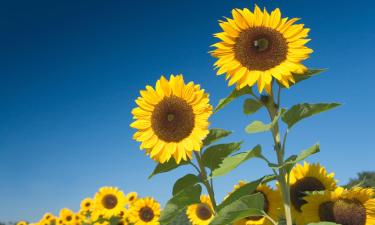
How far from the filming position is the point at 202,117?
4.18 meters

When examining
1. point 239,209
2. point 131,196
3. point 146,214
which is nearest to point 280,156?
point 239,209

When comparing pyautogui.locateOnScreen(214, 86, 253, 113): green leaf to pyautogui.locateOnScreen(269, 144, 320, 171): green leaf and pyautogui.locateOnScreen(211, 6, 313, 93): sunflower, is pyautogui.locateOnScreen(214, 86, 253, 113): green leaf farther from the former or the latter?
pyautogui.locateOnScreen(269, 144, 320, 171): green leaf

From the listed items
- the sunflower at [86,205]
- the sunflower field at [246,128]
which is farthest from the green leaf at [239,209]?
the sunflower at [86,205]

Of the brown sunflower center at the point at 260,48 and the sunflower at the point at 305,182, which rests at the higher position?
the brown sunflower center at the point at 260,48

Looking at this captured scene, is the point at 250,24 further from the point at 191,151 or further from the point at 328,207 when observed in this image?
the point at 328,207

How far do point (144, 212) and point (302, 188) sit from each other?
23.2 ft

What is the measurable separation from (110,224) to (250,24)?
9.32m

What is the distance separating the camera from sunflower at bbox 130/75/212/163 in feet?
13.6

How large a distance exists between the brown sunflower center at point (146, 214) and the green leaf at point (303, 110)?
801 centimetres

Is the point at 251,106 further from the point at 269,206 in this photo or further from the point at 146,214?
the point at 146,214

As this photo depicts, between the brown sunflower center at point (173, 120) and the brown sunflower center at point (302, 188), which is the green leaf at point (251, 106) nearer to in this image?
the brown sunflower center at point (173, 120)

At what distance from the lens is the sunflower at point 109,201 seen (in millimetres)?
13234

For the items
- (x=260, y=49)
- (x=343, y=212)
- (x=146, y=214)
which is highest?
(x=146, y=214)

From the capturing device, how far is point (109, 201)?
1337cm
